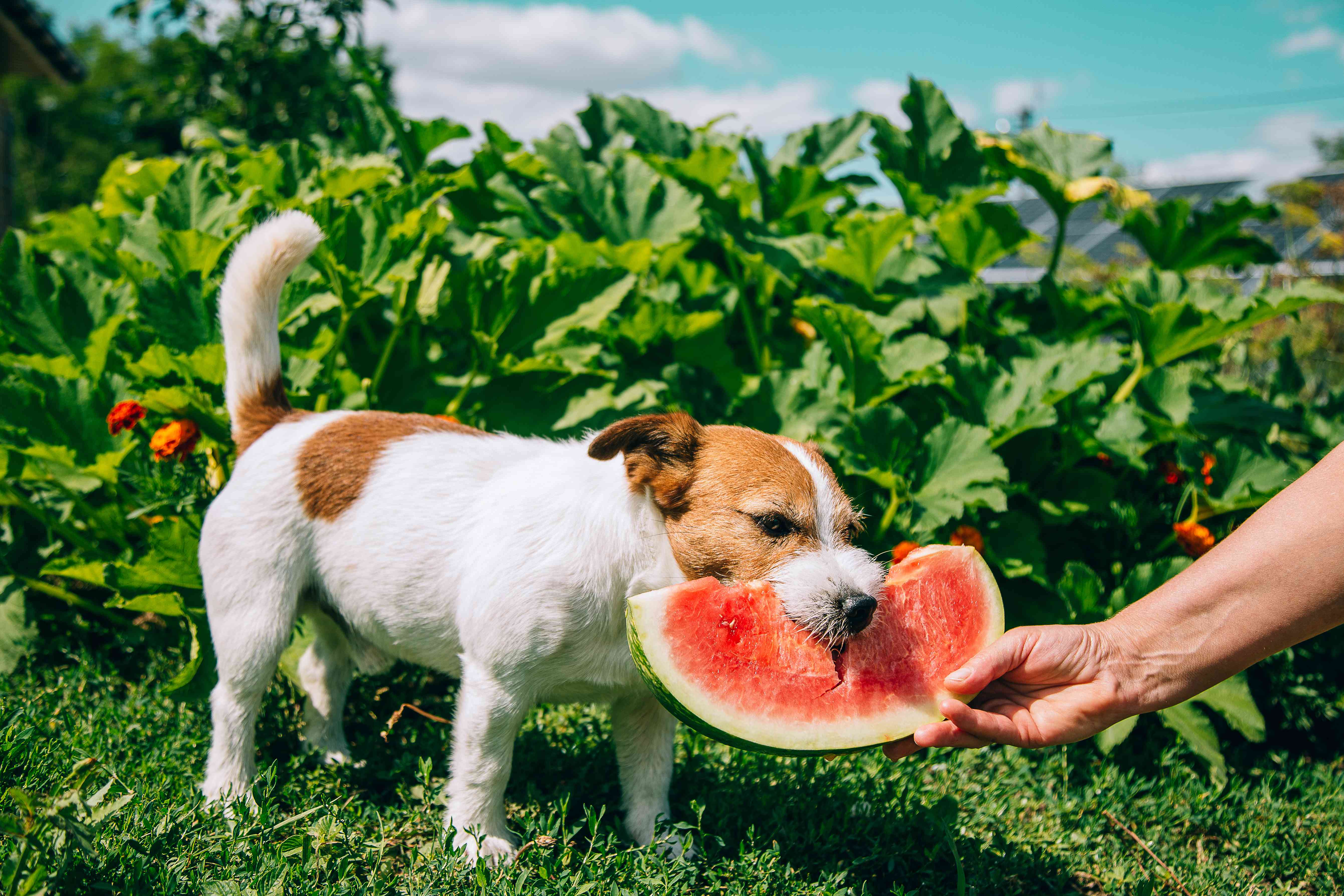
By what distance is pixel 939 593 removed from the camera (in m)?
2.54

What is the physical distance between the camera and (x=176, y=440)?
331cm

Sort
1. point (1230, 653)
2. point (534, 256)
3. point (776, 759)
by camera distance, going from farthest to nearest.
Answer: point (534, 256) < point (776, 759) < point (1230, 653)

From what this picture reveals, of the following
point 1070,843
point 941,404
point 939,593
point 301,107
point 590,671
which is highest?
point 301,107

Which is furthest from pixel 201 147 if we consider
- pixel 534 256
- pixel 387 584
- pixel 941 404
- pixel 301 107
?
pixel 941 404

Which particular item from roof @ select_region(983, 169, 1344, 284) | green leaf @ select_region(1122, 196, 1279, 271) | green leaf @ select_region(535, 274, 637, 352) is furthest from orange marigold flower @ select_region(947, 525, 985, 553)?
roof @ select_region(983, 169, 1344, 284)

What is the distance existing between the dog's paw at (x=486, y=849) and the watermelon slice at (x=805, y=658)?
0.69 m

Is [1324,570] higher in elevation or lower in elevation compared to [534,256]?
lower

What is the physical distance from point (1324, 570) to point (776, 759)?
1.92 m

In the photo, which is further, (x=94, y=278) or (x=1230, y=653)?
(x=94, y=278)

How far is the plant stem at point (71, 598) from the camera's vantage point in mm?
3600

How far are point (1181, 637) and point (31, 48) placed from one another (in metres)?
19.8

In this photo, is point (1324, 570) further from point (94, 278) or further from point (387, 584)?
point (94, 278)

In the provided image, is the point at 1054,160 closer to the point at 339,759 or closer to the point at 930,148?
the point at 930,148

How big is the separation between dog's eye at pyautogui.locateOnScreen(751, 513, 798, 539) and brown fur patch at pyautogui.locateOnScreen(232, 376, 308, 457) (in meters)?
1.71
